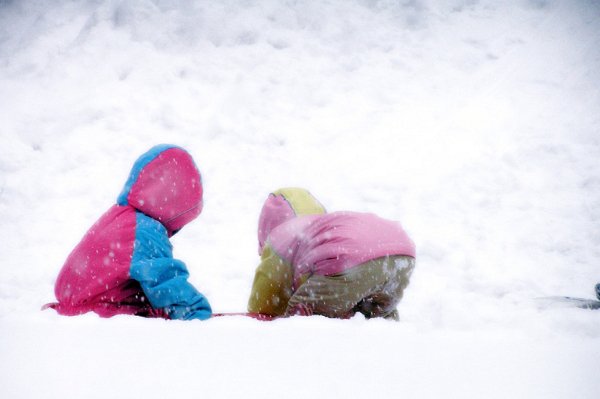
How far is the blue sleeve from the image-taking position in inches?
64.0

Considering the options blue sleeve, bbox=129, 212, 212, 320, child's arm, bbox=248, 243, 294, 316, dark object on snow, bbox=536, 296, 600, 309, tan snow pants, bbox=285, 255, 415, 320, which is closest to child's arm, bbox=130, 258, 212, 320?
blue sleeve, bbox=129, 212, 212, 320

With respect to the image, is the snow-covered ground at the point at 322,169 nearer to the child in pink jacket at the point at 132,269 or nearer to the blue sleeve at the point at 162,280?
the child in pink jacket at the point at 132,269

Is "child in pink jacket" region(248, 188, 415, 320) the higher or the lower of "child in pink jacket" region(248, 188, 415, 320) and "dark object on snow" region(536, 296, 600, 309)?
the higher

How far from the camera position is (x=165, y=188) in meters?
1.95

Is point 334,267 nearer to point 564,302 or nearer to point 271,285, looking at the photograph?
point 271,285

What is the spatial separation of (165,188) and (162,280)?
49 centimetres

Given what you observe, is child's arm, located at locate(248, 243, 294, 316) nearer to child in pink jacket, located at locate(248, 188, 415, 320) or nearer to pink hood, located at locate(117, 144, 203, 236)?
child in pink jacket, located at locate(248, 188, 415, 320)

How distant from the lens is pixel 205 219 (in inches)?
130

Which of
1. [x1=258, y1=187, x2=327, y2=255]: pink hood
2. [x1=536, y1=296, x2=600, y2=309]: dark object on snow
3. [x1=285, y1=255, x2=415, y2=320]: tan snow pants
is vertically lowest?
[x1=536, y1=296, x2=600, y2=309]: dark object on snow

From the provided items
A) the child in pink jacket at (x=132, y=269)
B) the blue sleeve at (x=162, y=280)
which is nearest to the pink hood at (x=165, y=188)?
the child in pink jacket at (x=132, y=269)

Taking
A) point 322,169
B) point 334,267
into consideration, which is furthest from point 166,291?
point 322,169

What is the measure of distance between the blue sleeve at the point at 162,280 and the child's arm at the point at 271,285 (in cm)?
26

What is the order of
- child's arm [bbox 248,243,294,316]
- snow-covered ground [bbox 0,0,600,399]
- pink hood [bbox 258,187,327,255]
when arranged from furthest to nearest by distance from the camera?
1. pink hood [bbox 258,187,327,255]
2. child's arm [bbox 248,243,294,316]
3. snow-covered ground [bbox 0,0,600,399]

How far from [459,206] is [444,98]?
1.70m
